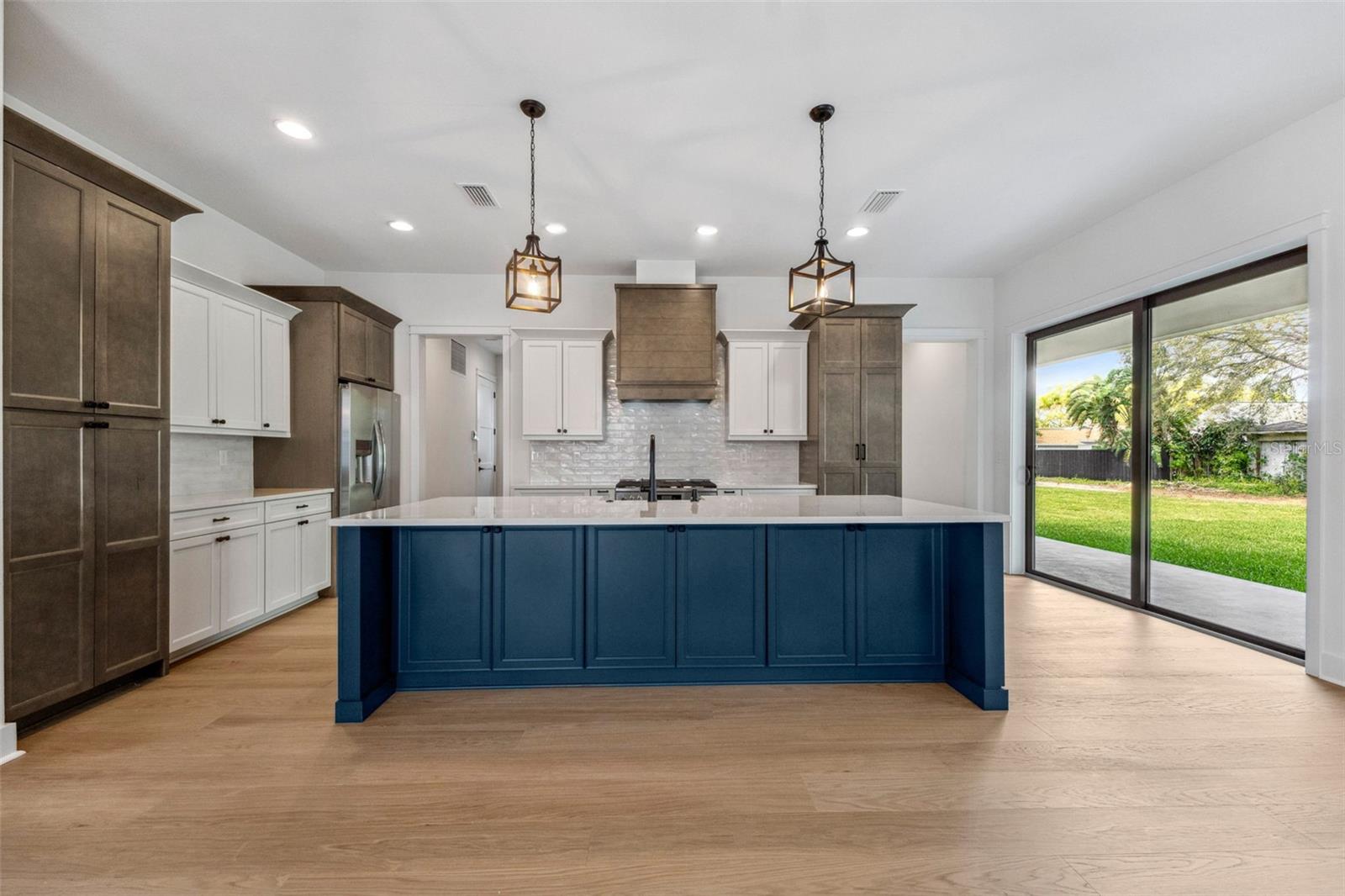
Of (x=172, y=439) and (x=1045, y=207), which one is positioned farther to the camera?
(x=1045, y=207)

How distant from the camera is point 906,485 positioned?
24.3 feet

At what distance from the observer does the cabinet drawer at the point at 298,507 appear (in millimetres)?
3816

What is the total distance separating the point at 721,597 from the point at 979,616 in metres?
1.23

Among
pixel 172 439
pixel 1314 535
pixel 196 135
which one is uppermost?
pixel 196 135

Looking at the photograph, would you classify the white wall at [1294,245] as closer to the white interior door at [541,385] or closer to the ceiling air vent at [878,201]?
the ceiling air vent at [878,201]

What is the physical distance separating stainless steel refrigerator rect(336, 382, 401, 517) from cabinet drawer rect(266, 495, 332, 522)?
0.13 m

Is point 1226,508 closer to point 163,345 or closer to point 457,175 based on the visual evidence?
point 457,175

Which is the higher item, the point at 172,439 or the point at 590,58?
the point at 590,58

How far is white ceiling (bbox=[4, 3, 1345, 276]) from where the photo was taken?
7.45 ft

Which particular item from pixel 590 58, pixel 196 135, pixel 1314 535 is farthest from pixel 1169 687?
pixel 196 135

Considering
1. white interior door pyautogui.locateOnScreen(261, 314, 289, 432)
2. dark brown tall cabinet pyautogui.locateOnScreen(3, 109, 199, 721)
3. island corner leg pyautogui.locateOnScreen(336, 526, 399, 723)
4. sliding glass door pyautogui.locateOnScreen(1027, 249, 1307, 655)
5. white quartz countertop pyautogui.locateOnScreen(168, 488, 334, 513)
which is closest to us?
dark brown tall cabinet pyautogui.locateOnScreen(3, 109, 199, 721)

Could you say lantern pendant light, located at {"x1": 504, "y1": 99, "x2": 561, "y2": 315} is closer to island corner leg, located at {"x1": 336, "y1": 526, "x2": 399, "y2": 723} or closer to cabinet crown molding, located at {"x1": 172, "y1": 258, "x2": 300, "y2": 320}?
island corner leg, located at {"x1": 336, "y1": 526, "x2": 399, "y2": 723}

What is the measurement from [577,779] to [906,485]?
6.47m

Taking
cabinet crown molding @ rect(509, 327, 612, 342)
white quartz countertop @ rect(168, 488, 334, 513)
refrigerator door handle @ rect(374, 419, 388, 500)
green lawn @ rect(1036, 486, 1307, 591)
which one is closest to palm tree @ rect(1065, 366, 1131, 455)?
green lawn @ rect(1036, 486, 1307, 591)
